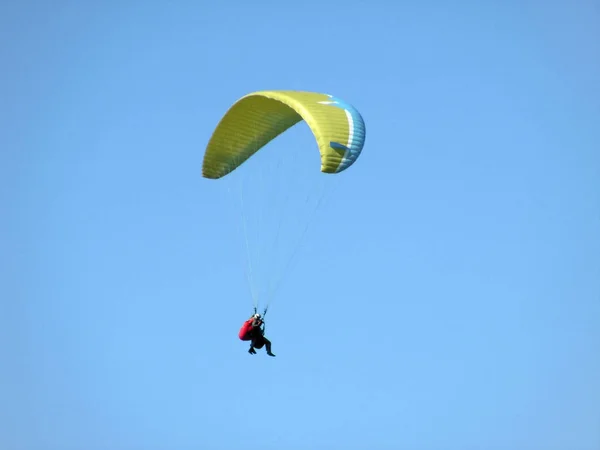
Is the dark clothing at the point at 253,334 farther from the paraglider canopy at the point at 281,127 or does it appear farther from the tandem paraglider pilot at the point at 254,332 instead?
the paraglider canopy at the point at 281,127

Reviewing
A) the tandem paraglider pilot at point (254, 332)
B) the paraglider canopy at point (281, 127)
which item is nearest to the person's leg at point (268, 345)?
the tandem paraglider pilot at point (254, 332)

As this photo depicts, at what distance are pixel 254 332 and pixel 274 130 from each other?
218 inches

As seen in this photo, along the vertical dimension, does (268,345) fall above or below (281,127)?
below

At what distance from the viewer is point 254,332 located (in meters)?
39.1

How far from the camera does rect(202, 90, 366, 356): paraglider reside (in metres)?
38.0

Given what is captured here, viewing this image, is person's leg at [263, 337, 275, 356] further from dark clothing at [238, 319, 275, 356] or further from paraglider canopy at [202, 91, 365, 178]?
paraglider canopy at [202, 91, 365, 178]

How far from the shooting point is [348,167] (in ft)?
125

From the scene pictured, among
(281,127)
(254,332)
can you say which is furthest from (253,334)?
(281,127)

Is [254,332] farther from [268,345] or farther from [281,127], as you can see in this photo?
[281,127]

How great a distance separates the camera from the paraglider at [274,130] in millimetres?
38031

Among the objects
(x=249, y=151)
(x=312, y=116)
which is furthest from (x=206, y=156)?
(x=312, y=116)

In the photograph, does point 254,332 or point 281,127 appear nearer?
point 254,332

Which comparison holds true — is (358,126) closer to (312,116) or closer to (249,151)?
(312,116)

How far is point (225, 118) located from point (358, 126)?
4.05m
